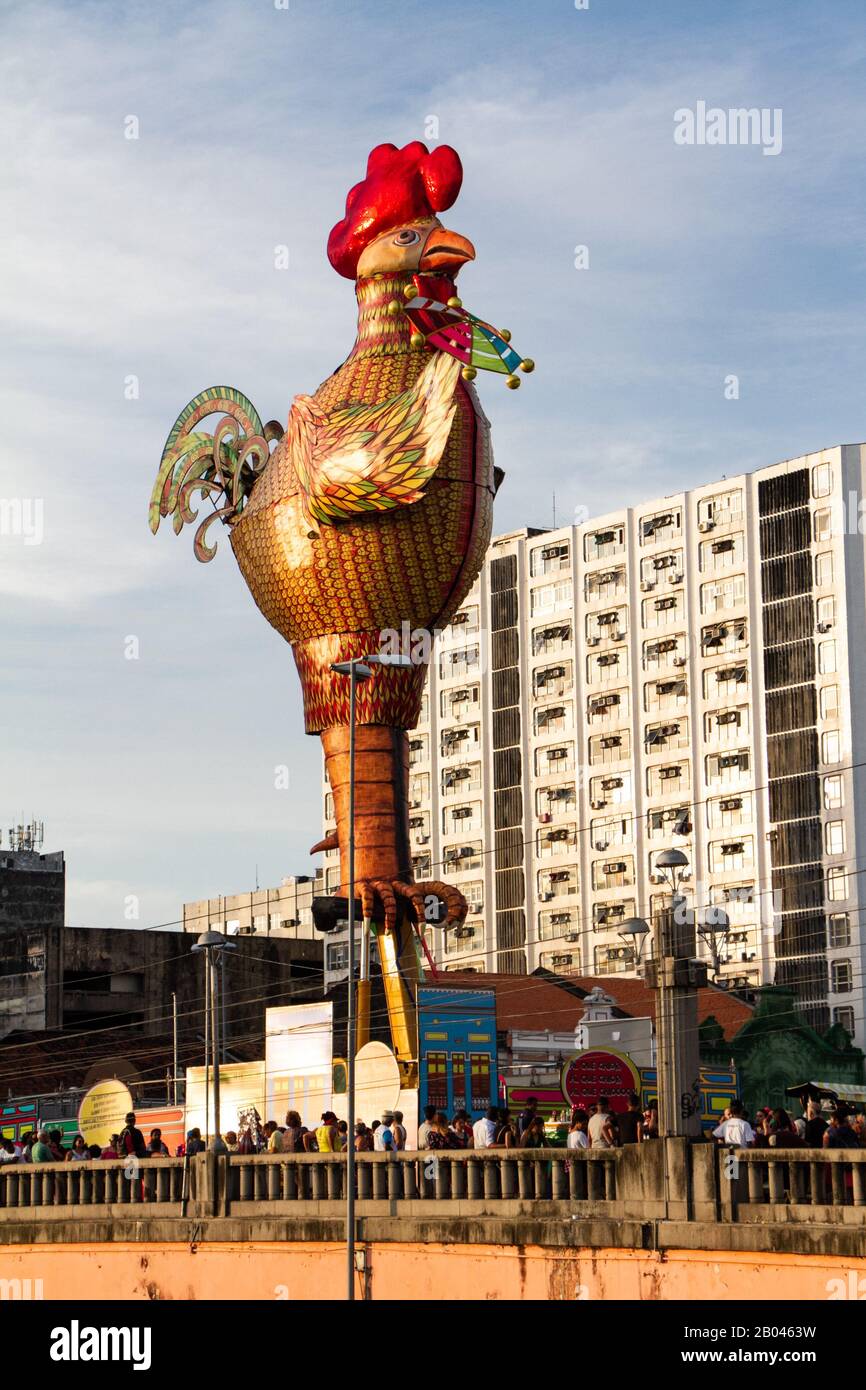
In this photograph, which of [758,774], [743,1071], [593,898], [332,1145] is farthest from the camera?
[593,898]

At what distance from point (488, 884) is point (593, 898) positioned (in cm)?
766

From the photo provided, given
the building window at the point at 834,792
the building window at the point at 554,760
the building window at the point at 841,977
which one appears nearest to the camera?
the building window at the point at 841,977

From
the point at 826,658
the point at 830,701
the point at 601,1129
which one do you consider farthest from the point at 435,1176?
the point at 826,658

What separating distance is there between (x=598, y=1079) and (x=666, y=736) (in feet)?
187

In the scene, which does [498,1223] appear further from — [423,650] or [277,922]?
[277,922]

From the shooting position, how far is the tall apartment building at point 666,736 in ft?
313

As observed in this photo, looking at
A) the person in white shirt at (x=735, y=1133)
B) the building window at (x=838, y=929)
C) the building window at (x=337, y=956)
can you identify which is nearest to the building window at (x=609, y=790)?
the building window at (x=838, y=929)

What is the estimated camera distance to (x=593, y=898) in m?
105

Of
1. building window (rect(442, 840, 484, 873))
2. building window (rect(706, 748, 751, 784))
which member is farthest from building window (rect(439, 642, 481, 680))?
building window (rect(706, 748, 751, 784))

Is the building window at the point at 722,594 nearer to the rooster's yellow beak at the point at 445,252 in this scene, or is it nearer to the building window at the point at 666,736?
the building window at the point at 666,736

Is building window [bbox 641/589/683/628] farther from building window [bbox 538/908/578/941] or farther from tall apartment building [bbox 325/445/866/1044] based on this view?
building window [bbox 538/908/578/941]

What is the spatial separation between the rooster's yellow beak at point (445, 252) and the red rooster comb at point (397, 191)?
908 mm

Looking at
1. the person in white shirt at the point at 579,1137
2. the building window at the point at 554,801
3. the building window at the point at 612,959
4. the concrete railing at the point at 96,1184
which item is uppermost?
the building window at the point at 554,801

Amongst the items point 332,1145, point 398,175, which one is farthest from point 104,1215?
point 398,175
